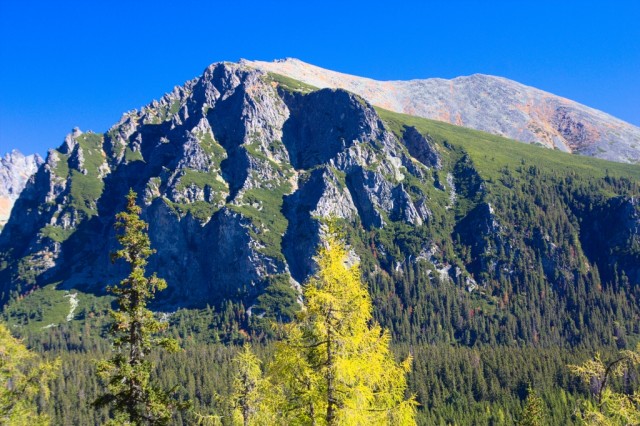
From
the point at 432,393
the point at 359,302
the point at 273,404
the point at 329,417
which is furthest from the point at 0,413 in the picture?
the point at 432,393

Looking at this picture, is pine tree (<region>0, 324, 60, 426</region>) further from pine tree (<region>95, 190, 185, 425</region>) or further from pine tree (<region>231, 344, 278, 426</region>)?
pine tree (<region>231, 344, 278, 426</region>)

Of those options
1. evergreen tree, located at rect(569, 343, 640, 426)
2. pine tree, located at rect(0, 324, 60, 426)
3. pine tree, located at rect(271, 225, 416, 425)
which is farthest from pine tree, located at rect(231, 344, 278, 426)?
evergreen tree, located at rect(569, 343, 640, 426)

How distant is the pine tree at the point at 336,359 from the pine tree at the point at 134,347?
311 inches

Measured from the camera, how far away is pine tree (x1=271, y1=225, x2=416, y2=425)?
78.3ft

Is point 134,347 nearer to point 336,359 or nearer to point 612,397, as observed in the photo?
point 336,359

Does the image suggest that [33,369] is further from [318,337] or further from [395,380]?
[395,380]

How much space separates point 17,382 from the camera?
31688 millimetres

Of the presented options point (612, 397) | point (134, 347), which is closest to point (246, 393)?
point (134, 347)

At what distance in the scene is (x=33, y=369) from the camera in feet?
102

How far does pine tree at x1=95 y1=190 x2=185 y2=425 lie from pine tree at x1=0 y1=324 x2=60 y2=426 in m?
5.72

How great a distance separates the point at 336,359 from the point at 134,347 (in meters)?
12.4

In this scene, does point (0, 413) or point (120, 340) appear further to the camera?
point (0, 413)

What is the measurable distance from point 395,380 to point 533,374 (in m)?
191

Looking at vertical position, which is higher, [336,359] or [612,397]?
[336,359]
